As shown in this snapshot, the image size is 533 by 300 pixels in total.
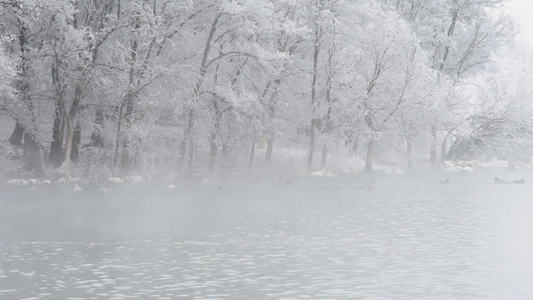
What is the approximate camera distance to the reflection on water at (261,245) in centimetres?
1620

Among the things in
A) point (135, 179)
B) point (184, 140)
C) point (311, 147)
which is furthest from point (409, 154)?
point (135, 179)

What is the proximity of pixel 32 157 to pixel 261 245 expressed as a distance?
1993cm

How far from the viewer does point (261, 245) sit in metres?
21.7

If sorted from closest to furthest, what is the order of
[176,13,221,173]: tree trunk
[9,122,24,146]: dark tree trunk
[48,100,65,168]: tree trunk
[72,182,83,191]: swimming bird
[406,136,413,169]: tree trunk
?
[72,182,83,191]: swimming bird → [48,100,65,168]: tree trunk → [176,13,221,173]: tree trunk → [9,122,24,146]: dark tree trunk → [406,136,413,169]: tree trunk

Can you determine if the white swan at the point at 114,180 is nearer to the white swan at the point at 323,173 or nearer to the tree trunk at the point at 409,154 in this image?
the white swan at the point at 323,173

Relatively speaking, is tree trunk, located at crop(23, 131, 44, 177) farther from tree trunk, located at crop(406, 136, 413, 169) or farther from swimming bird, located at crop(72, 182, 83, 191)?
tree trunk, located at crop(406, 136, 413, 169)

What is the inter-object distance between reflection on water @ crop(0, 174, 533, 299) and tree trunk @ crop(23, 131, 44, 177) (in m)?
4.03

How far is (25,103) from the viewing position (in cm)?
3669

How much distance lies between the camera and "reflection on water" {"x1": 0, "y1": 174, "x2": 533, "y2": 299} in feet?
53.2

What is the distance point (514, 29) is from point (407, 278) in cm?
4552

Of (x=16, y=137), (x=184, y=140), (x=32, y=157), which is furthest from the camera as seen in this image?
(x=16, y=137)

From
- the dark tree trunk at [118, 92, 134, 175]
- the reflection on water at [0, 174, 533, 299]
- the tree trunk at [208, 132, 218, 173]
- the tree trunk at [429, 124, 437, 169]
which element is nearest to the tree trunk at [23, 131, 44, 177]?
the dark tree trunk at [118, 92, 134, 175]

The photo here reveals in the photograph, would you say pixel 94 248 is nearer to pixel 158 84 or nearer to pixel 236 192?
pixel 236 192

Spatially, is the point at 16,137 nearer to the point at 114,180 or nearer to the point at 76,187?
the point at 114,180
